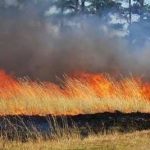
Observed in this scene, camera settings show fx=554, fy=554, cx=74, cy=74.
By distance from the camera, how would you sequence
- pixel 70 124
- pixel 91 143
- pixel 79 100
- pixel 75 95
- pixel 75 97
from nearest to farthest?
pixel 91 143 → pixel 70 124 → pixel 79 100 → pixel 75 97 → pixel 75 95

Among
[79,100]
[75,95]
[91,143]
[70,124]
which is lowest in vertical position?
[75,95]

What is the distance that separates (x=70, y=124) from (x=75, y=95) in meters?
7.61

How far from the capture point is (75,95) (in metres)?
28.7

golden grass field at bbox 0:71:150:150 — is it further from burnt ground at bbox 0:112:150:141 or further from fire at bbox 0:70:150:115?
burnt ground at bbox 0:112:150:141

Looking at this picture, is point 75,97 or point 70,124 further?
point 75,97

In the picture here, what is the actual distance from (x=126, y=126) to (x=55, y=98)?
242 inches

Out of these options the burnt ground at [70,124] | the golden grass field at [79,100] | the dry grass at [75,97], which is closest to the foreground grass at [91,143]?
the golden grass field at [79,100]

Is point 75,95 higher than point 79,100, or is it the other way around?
point 79,100

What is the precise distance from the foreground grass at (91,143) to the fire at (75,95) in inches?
260

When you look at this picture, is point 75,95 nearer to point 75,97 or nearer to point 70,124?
point 75,97

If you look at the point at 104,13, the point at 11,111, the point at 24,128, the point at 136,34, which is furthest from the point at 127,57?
the point at 24,128

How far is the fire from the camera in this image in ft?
80.8

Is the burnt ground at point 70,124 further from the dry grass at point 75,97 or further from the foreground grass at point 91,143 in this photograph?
the dry grass at point 75,97

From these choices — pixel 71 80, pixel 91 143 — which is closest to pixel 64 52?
pixel 71 80
